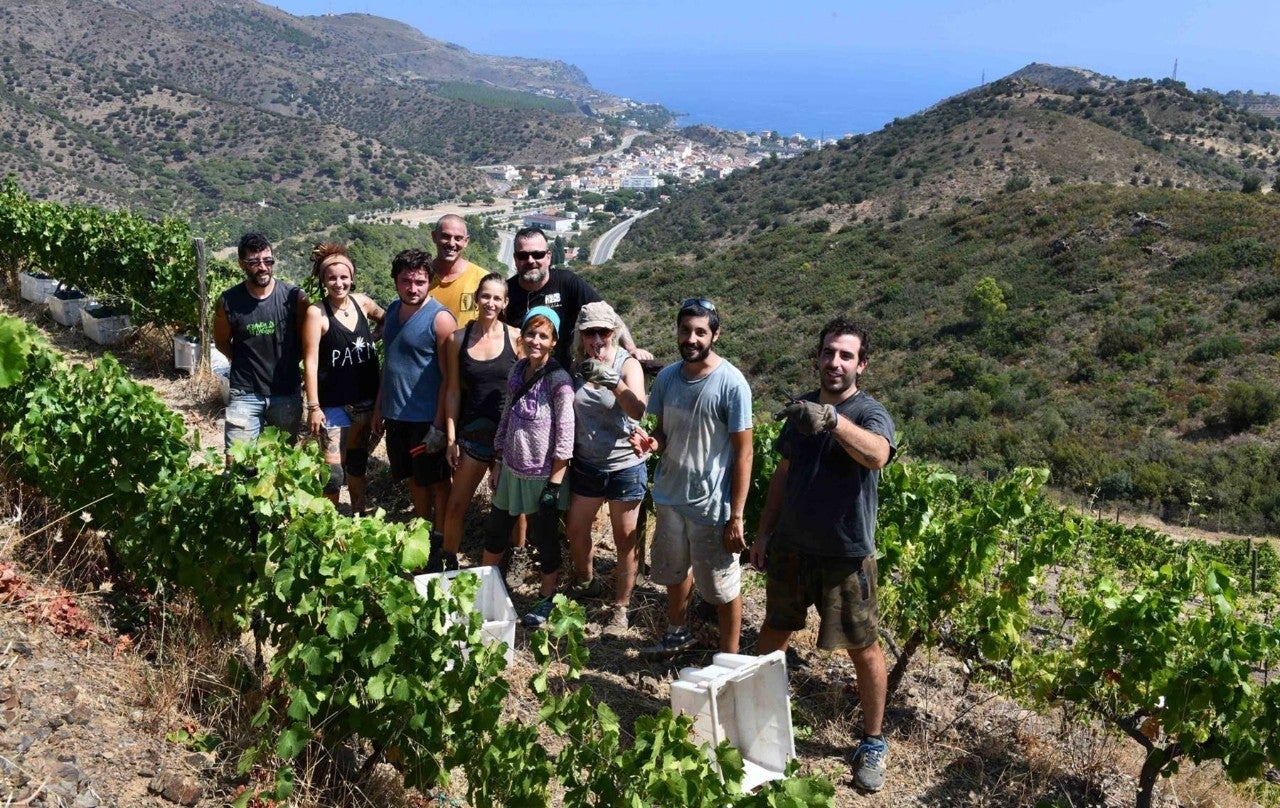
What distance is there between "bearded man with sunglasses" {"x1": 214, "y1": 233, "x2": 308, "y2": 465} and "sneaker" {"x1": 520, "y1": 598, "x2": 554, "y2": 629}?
174 centimetres

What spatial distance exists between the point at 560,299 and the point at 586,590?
1534 millimetres

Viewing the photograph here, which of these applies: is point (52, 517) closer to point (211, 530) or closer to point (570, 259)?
point (211, 530)

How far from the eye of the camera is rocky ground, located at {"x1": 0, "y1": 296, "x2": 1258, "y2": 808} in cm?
283

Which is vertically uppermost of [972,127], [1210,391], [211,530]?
[972,127]

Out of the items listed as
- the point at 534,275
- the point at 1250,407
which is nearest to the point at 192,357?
the point at 534,275

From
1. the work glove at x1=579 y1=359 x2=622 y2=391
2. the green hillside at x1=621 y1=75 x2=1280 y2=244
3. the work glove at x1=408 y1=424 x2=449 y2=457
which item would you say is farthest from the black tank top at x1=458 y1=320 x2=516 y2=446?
the green hillside at x1=621 y1=75 x2=1280 y2=244

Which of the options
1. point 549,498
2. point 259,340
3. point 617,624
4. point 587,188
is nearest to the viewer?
point 549,498

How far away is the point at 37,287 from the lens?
10328 mm

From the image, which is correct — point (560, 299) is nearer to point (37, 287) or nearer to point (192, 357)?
point (192, 357)

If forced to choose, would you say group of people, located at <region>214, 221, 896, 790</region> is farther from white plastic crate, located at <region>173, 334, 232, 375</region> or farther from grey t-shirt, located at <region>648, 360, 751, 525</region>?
white plastic crate, located at <region>173, 334, 232, 375</region>

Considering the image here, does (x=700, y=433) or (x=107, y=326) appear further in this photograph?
(x=107, y=326)

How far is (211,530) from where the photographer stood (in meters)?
3.28

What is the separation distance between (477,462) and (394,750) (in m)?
1.85

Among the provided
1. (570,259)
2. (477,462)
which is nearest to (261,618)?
(477,462)
